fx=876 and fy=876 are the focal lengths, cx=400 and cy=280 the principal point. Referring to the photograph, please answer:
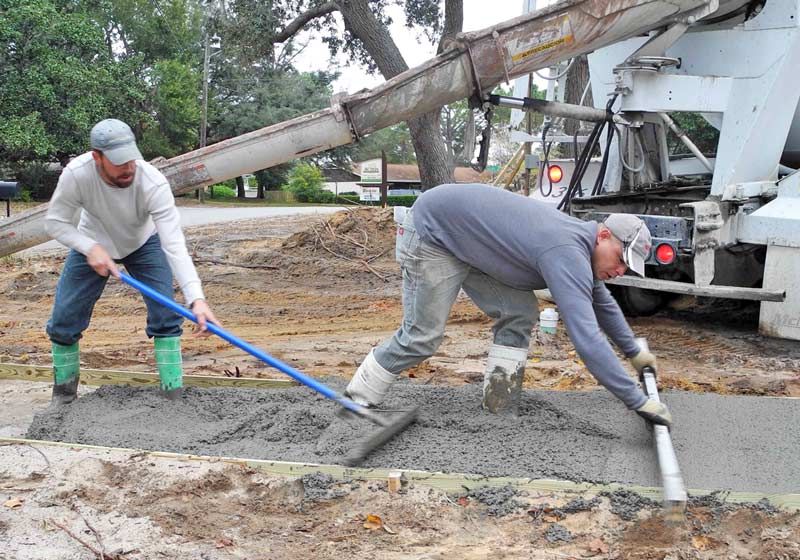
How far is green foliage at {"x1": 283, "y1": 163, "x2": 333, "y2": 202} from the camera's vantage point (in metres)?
45.2

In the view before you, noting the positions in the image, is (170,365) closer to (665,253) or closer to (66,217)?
(66,217)

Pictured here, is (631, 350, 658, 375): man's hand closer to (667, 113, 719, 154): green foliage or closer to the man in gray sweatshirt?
the man in gray sweatshirt

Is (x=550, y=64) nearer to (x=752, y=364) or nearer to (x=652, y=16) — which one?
(x=652, y=16)

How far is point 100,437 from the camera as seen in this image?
472cm

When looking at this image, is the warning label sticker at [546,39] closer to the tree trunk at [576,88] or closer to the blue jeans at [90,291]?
the tree trunk at [576,88]

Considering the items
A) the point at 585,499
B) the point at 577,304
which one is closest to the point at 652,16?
the point at 577,304

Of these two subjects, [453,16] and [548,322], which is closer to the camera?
[548,322]

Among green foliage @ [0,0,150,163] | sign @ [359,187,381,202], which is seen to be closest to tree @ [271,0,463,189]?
green foliage @ [0,0,150,163]

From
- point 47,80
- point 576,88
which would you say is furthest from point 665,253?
point 47,80

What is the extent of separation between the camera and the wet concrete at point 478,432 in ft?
13.6

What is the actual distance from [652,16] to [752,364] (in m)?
2.81

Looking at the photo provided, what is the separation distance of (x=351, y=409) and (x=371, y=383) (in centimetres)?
17

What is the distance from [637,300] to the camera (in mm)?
8172

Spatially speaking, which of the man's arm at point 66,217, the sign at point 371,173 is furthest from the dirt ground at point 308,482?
the sign at point 371,173
